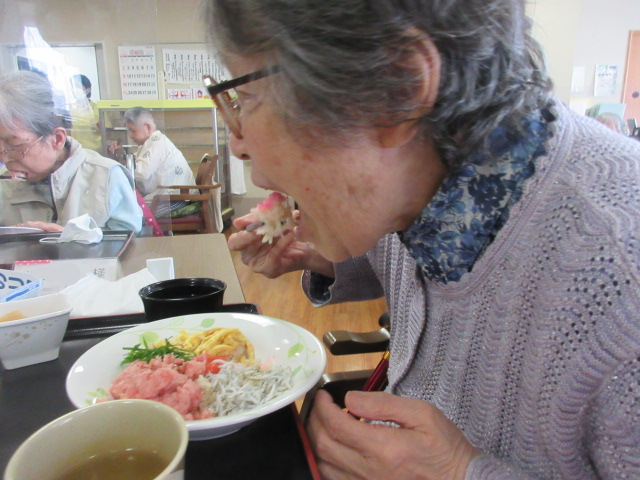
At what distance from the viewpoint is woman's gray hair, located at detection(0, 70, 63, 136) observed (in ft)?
6.17

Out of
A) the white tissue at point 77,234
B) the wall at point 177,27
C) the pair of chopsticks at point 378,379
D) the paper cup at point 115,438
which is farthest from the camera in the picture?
the wall at point 177,27

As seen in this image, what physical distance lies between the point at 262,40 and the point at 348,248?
35cm

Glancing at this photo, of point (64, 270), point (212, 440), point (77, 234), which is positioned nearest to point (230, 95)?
point (212, 440)

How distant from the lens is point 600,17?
5.12m

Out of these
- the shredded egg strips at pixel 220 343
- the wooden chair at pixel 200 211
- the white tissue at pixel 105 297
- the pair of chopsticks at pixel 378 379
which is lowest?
the wooden chair at pixel 200 211

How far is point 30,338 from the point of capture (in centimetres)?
79

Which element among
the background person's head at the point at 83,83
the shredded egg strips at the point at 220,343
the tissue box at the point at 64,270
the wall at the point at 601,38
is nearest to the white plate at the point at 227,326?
the shredded egg strips at the point at 220,343

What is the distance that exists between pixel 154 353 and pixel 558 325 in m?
0.60

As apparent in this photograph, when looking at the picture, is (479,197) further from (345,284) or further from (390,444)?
(345,284)

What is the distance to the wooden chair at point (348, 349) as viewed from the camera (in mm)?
1012

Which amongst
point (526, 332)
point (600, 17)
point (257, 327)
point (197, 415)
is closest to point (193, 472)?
point (197, 415)

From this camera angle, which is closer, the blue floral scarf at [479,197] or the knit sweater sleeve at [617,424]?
the knit sweater sleeve at [617,424]

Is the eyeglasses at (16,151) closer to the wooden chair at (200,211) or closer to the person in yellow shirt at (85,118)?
the person in yellow shirt at (85,118)

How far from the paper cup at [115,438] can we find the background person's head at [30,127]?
75.1 inches
